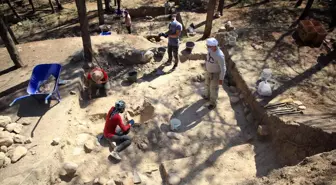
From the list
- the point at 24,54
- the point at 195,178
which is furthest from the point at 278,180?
the point at 24,54

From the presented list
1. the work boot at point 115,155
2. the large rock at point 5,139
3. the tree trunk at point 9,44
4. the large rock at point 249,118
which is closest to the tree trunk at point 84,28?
the tree trunk at point 9,44

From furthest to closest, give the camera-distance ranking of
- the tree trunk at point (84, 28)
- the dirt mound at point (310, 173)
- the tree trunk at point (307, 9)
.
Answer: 1. the tree trunk at point (307, 9)
2. the tree trunk at point (84, 28)
3. the dirt mound at point (310, 173)

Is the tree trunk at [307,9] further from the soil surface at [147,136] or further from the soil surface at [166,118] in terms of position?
the soil surface at [147,136]

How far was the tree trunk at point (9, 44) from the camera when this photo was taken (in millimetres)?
6992

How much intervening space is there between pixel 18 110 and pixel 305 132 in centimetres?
604

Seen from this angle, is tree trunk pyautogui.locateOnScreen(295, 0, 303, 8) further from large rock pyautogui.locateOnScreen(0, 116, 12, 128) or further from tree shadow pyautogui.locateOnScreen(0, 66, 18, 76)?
large rock pyautogui.locateOnScreen(0, 116, 12, 128)

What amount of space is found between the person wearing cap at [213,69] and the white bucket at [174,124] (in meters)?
0.90

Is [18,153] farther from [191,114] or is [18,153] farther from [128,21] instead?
[128,21]

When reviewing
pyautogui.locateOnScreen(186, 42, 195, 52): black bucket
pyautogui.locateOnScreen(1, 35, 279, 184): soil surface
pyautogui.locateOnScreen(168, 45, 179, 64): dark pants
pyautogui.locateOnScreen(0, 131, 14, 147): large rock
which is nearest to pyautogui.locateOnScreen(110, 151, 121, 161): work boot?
pyautogui.locateOnScreen(1, 35, 279, 184): soil surface

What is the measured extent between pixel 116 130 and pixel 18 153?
1.84 m

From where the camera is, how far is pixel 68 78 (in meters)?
6.98

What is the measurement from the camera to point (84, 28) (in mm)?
7199

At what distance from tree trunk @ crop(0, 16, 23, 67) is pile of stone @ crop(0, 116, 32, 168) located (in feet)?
8.60

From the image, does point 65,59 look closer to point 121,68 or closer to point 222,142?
point 121,68
